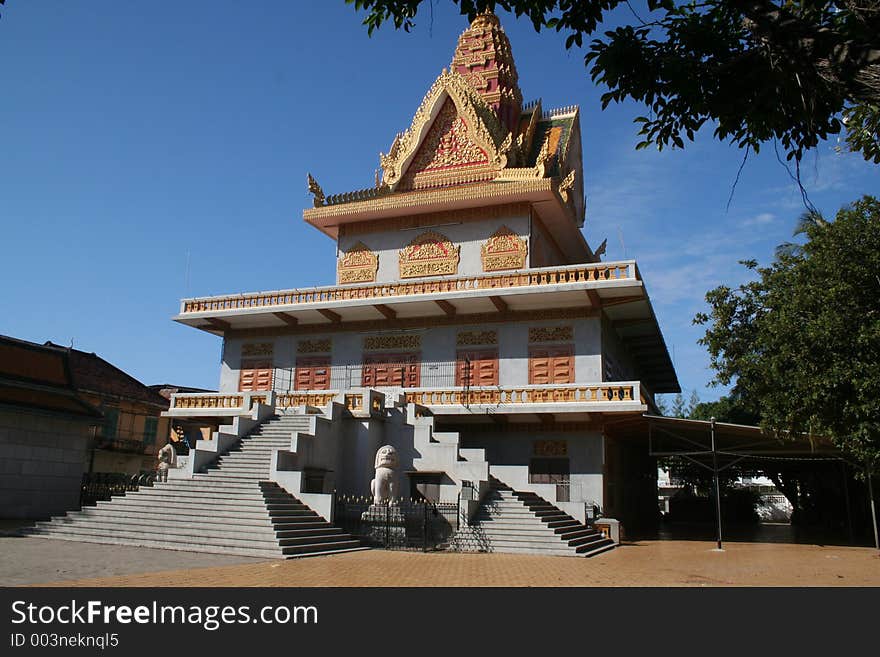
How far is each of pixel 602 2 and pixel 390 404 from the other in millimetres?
15608

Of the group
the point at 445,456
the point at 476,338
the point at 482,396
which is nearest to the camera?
the point at 445,456

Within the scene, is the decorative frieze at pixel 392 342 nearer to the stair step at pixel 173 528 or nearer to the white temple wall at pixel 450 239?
the white temple wall at pixel 450 239

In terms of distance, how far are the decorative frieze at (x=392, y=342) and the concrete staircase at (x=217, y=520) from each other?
7.35 meters

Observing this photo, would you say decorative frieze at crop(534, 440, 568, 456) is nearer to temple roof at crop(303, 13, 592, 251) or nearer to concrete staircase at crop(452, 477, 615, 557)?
concrete staircase at crop(452, 477, 615, 557)

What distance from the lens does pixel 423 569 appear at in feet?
38.0

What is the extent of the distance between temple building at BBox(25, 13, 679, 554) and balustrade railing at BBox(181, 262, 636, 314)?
65mm

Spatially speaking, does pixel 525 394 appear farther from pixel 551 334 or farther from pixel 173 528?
pixel 173 528

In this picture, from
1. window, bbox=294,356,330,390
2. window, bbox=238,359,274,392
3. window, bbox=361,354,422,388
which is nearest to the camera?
window, bbox=361,354,422,388

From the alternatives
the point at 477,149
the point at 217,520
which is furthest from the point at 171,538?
the point at 477,149

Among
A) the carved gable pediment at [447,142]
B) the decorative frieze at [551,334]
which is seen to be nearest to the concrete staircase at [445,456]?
the decorative frieze at [551,334]

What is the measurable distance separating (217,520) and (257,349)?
12.0 m

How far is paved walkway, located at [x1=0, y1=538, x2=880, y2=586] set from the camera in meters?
9.62

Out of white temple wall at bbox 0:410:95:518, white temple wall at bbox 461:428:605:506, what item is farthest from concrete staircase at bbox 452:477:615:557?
white temple wall at bbox 0:410:95:518

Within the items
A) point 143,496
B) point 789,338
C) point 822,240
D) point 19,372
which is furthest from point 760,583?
point 19,372
